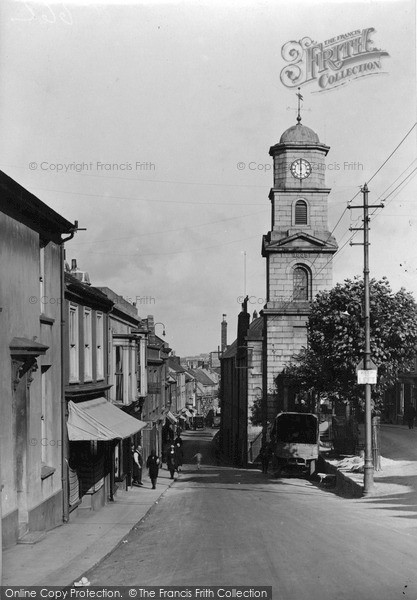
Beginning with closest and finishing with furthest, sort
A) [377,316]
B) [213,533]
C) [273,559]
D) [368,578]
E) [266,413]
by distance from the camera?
[368,578] < [273,559] < [213,533] < [377,316] < [266,413]

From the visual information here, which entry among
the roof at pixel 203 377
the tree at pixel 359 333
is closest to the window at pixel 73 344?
the tree at pixel 359 333

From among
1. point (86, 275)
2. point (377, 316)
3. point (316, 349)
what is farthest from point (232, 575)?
point (86, 275)

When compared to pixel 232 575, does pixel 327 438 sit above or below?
below

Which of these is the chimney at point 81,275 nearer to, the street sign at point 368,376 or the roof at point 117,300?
the roof at point 117,300

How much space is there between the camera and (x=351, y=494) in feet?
72.1

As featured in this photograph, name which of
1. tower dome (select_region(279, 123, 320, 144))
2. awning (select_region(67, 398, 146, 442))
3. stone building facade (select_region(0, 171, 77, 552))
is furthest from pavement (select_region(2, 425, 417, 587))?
tower dome (select_region(279, 123, 320, 144))

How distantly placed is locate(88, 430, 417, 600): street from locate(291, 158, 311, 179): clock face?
29.7 meters

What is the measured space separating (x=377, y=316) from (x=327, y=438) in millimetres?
18877

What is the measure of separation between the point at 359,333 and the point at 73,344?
37.1ft

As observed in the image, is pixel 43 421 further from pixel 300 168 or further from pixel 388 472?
pixel 300 168

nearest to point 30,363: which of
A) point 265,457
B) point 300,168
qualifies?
point 265,457

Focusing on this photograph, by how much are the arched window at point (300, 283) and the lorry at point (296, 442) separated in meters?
15.4

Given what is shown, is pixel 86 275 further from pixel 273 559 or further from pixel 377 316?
pixel 273 559

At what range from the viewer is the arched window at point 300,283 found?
46.6 metres
